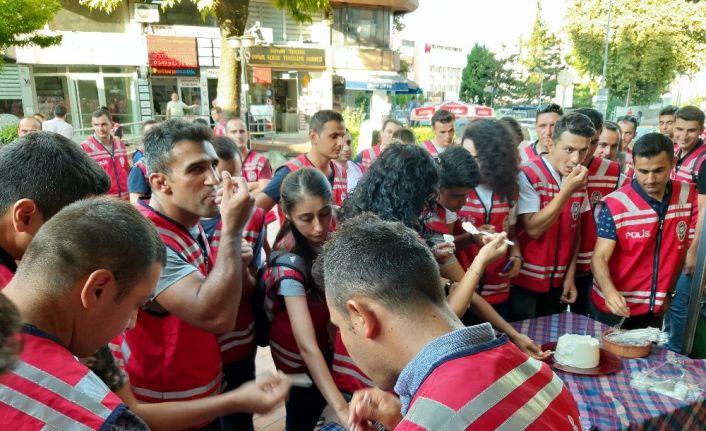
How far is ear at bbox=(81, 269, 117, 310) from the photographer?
1086 millimetres

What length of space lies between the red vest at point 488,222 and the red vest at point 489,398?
1812mm

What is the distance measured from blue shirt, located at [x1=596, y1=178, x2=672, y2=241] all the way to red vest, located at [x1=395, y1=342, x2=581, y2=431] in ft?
6.71

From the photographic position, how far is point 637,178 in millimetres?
2904

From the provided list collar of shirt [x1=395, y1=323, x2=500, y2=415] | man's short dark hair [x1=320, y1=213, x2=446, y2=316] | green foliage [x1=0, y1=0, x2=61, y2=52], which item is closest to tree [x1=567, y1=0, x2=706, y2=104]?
green foliage [x1=0, y1=0, x2=61, y2=52]

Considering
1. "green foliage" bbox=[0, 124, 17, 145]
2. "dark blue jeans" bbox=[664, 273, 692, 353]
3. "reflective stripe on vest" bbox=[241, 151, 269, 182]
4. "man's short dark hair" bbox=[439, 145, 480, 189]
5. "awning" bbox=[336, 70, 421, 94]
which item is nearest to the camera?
"man's short dark hair" bbox=[439, 145, 480, 189]

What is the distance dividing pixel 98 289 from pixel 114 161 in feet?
16.6

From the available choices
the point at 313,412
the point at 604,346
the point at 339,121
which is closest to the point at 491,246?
the point at 604,346

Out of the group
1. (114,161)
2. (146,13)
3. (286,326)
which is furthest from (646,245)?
(146,13)

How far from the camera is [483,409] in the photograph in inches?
36.4

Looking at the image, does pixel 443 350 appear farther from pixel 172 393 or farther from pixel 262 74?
pixel 262 74

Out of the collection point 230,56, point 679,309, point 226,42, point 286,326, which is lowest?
point 679,309

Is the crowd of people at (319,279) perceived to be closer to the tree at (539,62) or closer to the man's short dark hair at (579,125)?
the man's short dark hair at (579,125)

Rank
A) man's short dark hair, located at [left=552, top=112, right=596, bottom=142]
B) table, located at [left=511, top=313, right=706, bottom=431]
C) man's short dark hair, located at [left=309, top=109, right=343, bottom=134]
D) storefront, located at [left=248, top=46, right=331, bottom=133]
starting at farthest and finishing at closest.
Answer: storefront, located at [left=248, top=46, right=331, bottom=133] < man's short dark hair, located at [left=309, top=109, right=343, bottom=134] < man's short dark hair, located at [left=552, top=112, right=596, bottom=142] < table, located at [left=511, top=313, right=706, bottom=431]

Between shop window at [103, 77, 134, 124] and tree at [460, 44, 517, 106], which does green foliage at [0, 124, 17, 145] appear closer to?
shop window at [103, 77, 134, 124]
